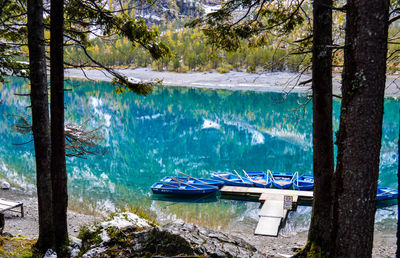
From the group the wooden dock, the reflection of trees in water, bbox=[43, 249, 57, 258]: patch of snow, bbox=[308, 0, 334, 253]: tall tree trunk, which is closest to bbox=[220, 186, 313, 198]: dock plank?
the wooden dock

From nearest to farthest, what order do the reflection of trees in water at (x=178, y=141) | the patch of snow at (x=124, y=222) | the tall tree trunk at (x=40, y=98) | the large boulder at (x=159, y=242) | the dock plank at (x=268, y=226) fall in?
1. the large boulder at (x=159, y=242)
2. the patch of snow at (x=124, y=222)
3. the tall tree trunk at (x=40, y=98)
4. the dock plank at (x=268, y=226)
5. the reflection of trees in water at (x=178, y=141)

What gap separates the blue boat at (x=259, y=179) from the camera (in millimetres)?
16837

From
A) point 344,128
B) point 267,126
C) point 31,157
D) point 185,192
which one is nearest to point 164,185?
point 185,192

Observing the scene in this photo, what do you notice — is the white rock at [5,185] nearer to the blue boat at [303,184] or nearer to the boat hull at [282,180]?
the boat hull at [282,180]

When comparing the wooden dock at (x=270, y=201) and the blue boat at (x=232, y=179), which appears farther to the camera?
the blue boat at (x=232, y=179)

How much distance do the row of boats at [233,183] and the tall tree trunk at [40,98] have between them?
9.91 metres

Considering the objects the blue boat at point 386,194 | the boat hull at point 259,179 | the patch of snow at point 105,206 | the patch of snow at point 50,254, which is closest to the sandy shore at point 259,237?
the patch of snow at point 105,206

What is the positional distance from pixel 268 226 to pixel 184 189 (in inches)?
176

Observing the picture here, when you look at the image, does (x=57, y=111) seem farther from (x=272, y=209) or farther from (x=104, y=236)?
(x=272, y=209)

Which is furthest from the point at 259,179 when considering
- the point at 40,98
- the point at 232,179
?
the point at 40,98

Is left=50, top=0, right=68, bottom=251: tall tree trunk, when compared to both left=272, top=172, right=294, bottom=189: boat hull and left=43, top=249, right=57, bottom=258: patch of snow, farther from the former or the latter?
left=272, top=172, right=294, bottom=189: boat hull

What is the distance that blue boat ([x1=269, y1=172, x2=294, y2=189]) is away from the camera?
54.2 feet

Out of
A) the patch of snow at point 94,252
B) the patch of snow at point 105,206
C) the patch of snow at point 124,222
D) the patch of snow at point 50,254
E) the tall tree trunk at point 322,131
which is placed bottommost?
the patch of snow at point 105,206

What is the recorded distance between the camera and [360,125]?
2.85m
